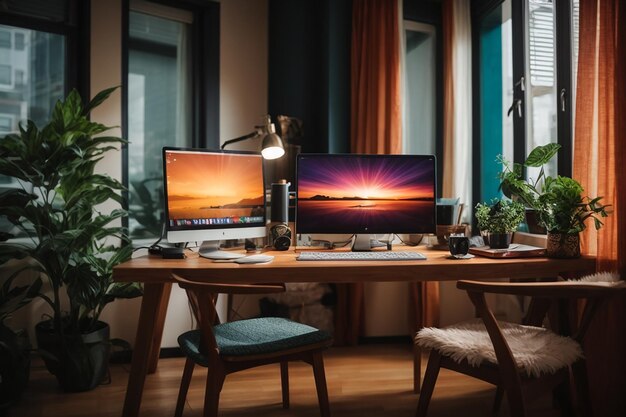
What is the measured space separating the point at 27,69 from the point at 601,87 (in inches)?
113

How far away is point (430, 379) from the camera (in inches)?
69.6

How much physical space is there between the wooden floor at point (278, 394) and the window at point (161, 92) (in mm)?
1009

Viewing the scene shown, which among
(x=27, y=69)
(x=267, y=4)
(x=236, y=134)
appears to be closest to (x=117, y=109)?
(x=27, y=69)

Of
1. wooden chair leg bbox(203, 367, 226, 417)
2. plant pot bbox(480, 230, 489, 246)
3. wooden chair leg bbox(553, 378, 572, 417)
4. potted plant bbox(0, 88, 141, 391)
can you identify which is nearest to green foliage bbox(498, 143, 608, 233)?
plant pot bbox(480, 230, 489, 246)

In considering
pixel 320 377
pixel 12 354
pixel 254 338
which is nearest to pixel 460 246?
pixel 320 377

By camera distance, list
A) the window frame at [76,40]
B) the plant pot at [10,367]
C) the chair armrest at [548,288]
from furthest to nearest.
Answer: the window frame at [76,40]
the plant pot at [10,367]
the chair armrest at [548,288]

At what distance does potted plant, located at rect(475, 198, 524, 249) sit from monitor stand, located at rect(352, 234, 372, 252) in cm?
51

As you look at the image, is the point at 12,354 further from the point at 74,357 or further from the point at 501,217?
the point at 501,217

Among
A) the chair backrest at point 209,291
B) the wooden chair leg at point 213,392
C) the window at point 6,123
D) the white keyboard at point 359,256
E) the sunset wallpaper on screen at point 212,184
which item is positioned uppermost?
the window at point 6,123

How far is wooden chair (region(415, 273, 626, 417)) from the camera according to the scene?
1.48 m

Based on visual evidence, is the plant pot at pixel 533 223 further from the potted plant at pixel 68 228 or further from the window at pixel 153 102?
the window at pixel 153 102

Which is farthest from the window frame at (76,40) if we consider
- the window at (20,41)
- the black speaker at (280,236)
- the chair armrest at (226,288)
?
the chair armrest at (226,288)

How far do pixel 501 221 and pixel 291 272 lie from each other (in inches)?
38.2

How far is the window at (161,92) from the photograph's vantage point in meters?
3.07
